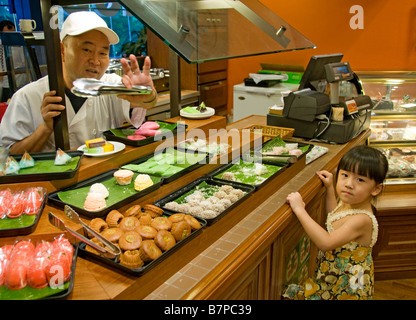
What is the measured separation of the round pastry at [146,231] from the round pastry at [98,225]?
0.15 meters

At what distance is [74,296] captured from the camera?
1201mm

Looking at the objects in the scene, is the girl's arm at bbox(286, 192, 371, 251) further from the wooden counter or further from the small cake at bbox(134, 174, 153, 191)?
the small cake at bbox(134, 174, 153, 191)

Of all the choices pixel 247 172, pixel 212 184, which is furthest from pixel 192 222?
pixel 247 172

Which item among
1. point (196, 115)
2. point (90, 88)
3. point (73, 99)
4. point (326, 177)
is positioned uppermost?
point (90, 88)

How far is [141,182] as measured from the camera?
1884mm

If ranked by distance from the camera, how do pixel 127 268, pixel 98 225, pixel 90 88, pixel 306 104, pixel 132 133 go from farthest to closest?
pixel 306 104, pixel 132 133, pixel 90 88, pixel 98 225, pixel 127 268

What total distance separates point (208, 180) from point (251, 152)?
0.59 meters

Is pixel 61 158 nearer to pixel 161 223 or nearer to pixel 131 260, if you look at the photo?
pixel 161 223

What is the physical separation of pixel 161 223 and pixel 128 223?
140mm

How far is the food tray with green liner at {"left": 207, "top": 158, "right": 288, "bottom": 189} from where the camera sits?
7.16 feet

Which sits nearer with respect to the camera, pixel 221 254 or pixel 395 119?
pixel 221 254

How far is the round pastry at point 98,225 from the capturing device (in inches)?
61.0
